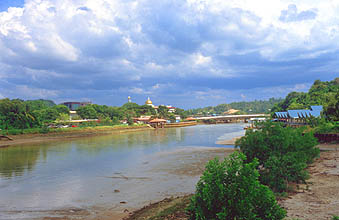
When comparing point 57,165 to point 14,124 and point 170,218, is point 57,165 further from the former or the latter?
point 14,124

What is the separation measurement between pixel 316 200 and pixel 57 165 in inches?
782

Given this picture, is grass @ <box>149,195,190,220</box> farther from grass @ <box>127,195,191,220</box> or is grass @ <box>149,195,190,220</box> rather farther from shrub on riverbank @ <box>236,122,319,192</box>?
shrub on riverbank @ <box>236,122,319,192</box>

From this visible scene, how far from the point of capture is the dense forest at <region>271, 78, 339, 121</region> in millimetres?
33125

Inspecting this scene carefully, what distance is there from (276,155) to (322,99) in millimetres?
53675

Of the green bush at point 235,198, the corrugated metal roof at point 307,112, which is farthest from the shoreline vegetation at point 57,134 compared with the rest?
the green bush at point 235,198

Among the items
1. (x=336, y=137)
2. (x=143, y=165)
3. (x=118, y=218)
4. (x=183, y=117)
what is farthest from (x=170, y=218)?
(x=183, y=117)

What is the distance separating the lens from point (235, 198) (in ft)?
15.6

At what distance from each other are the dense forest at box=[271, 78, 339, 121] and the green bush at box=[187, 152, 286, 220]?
109ft

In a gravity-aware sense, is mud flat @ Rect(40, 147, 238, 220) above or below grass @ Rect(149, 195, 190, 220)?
below

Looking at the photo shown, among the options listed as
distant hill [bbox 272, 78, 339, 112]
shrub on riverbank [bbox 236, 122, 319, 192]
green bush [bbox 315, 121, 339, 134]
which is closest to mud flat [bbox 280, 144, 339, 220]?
shrub on riverbank [bbox 236, 122, 319, 192]

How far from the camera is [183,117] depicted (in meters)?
115

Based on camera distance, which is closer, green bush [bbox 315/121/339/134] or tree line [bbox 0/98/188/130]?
green bush [bbox 315/121/339/134]

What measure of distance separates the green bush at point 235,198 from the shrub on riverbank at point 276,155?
552 centimetres

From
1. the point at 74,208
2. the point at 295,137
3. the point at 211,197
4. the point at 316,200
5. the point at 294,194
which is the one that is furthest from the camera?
the point at 295,137
